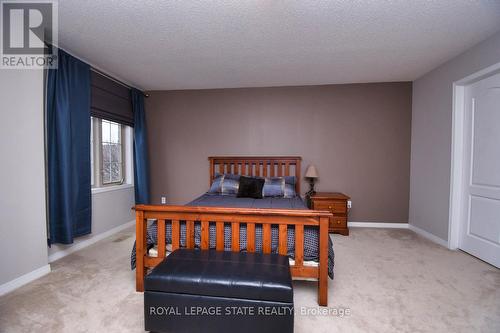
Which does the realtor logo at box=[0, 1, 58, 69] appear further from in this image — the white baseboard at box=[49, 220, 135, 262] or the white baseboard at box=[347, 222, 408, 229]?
the white baseboard at box=[347, 222, 408, 229]

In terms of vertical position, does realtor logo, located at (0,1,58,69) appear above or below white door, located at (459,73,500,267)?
above

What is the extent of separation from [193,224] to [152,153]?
2603 mm

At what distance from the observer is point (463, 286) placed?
1.97m

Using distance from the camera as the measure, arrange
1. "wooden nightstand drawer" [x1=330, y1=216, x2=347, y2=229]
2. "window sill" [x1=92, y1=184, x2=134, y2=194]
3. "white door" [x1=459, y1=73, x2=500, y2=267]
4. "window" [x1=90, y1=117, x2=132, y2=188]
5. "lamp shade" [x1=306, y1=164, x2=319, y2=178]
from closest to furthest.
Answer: "white door" [x1=459, y1=73, x2=500, y2=267] < "window sill" [x1=92, y1=184, x2=134, y2=194] < "window" [x1=90, y1=117, x2=132, y2=188] < "wooden nightstand drawer" [x1=330, y1=216, x2=347, y2=229] < "lamp shade" [x1=306, y1=164, x2=319, y2=178]

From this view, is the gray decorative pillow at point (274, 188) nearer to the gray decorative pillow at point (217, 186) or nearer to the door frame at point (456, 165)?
the gray decorative pillow at point (217, 186)

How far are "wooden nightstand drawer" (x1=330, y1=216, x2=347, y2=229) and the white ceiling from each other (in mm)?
2067

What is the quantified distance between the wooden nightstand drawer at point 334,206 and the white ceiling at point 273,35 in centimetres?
183

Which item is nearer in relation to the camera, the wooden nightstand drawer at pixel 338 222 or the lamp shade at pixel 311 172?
the wooden nightstand drawer at pixel 338 222

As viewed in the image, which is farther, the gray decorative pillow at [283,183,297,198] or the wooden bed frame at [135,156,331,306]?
the gray decorative pillow at [283,183,297,198]

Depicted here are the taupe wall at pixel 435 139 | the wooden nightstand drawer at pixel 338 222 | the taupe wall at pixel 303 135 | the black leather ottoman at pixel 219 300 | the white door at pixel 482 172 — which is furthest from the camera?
the taupe wall at pixel 303 135

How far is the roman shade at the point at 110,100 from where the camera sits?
293 centimetres

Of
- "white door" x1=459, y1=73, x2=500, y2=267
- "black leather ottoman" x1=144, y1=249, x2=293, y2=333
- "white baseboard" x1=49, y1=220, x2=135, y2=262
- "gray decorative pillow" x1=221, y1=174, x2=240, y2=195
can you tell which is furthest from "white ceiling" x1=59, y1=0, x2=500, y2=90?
"white baseboard" x1=49, y1=220, x2=135, y2=262

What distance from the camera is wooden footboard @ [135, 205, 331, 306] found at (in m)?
1.71

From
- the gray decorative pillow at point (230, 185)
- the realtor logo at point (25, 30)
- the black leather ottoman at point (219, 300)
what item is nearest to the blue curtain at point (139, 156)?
the gray decorative pillow at point (230, 185)
